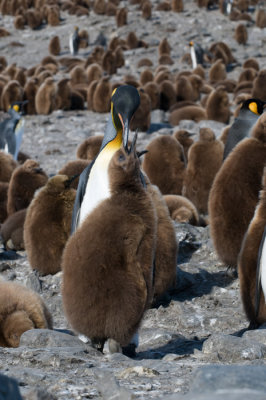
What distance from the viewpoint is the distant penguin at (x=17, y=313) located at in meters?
3.60

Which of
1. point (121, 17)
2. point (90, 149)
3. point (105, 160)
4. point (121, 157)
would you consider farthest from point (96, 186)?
point (121, 17)

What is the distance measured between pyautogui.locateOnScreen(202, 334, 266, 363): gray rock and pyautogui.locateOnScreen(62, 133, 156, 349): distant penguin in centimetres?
39

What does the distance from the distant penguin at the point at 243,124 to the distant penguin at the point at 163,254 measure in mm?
1886

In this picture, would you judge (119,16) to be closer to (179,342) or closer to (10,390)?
(179,342)

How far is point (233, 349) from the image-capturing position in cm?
325

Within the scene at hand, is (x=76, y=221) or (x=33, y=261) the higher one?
(x=76, y=221)

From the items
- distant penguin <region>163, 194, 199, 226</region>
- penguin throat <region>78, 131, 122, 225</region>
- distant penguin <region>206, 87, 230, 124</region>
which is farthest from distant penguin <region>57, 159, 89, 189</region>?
distant penguin <region>206, 87, 230, 124</region>

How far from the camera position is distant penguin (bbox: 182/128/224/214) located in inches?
316

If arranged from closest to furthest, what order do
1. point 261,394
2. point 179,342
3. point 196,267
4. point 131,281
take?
point 261,394 < point 131,281 < point 179,342 < point 196,267

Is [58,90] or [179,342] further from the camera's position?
[58,90]

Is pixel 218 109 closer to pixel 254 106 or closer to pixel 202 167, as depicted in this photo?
pixel 202 167

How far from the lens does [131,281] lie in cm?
327

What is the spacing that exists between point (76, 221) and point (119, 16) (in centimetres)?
2586

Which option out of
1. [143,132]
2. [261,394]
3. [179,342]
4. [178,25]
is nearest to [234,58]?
[178,25]
